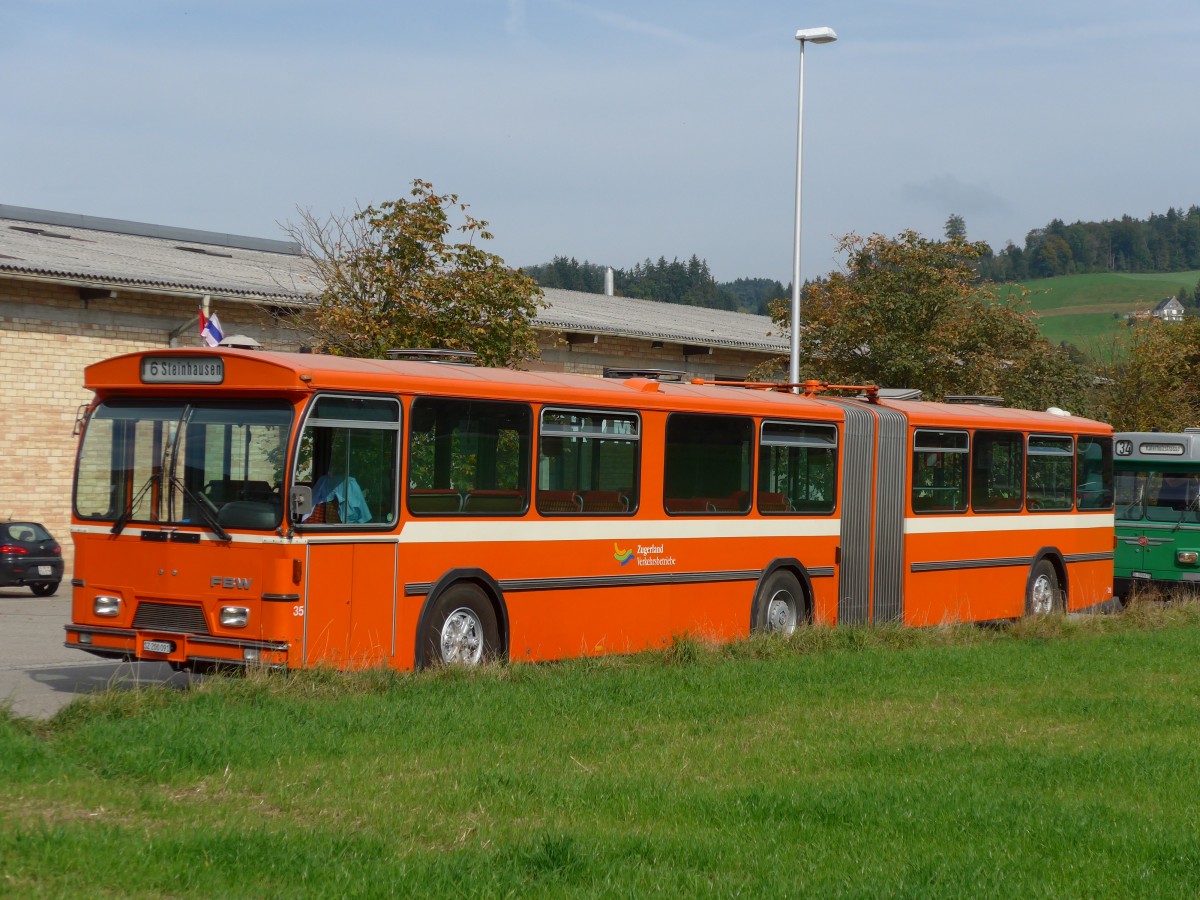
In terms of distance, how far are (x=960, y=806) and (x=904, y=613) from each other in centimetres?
1037

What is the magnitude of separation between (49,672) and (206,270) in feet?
62.3

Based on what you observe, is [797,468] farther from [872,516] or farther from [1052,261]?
[1052,261]

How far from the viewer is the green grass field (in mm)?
6207

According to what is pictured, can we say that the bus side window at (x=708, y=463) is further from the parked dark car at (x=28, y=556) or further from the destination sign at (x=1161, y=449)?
the parked dark car at (x=28, y=556)

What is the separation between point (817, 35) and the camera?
2806 cm

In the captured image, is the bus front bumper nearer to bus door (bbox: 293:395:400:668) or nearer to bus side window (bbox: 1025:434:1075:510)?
bus door (bbox: 293:395:400:668)

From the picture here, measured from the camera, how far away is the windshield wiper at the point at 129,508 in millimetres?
11664

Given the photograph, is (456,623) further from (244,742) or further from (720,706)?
(244,742)

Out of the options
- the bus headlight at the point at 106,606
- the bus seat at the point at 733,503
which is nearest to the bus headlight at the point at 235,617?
the bus headlight at the point at 106,606

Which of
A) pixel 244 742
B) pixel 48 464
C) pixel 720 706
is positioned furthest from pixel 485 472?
pixel 48 464

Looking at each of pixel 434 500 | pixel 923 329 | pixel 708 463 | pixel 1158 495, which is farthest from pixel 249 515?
pixel 923 329

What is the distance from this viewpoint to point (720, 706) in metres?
10.7

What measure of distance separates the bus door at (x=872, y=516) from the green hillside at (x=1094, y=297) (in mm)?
88173

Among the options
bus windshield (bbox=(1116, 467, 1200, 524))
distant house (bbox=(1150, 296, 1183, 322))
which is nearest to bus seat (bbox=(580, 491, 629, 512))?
bus windshield (bbox=(1116, 467, 1200, 524))
